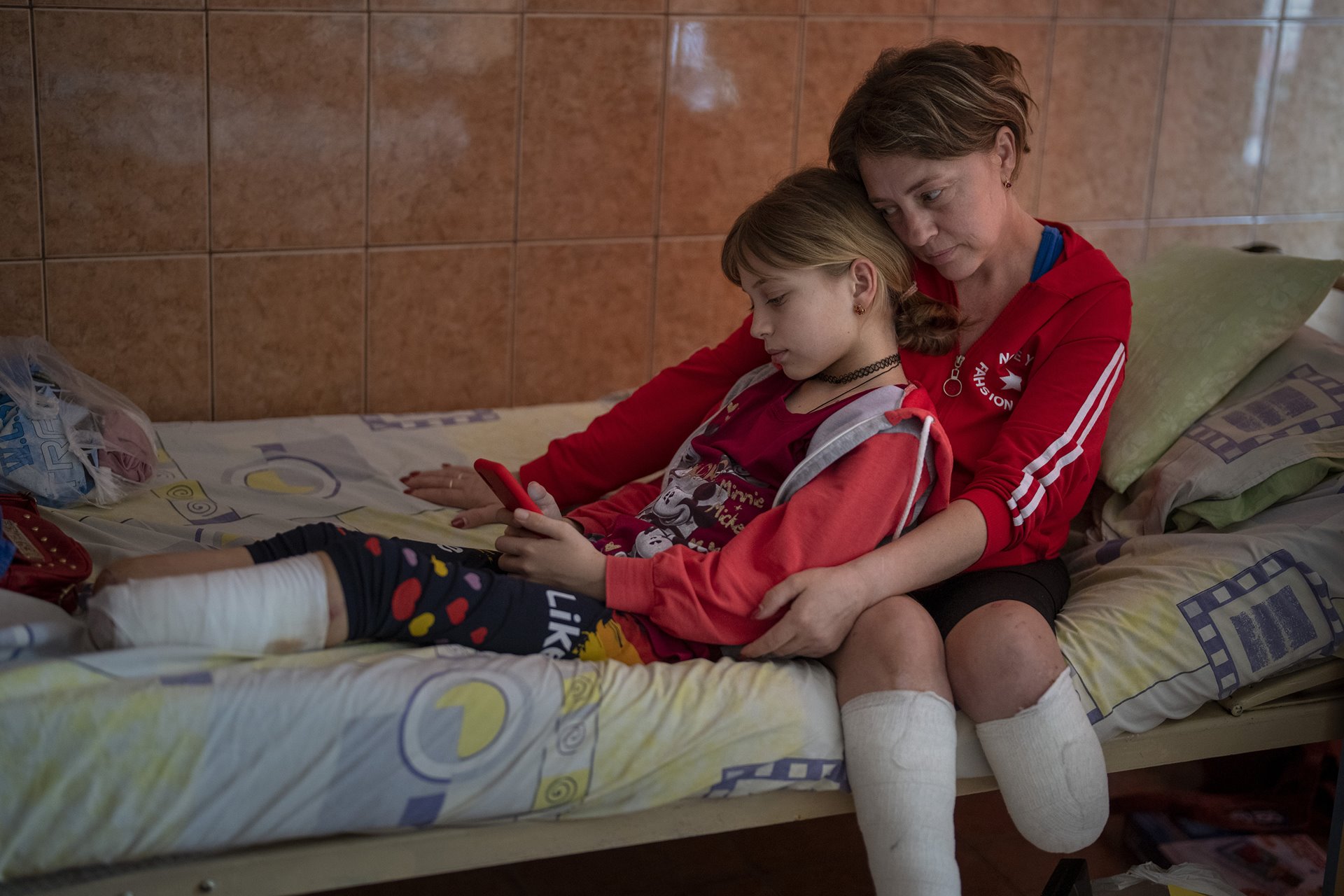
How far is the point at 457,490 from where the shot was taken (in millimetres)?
1849

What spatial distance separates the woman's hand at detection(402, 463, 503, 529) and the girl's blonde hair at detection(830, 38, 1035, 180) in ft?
2.24

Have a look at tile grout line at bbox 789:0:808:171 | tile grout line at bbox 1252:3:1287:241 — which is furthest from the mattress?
tile grout line at bbox 1252:3:1287:241

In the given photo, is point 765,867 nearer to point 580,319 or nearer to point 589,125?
point 580,319

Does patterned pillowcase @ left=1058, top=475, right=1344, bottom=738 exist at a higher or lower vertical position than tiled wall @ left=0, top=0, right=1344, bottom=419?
lower

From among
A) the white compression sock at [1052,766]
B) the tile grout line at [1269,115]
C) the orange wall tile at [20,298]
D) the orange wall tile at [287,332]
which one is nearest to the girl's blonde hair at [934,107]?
the white compression sock at [1052,766]

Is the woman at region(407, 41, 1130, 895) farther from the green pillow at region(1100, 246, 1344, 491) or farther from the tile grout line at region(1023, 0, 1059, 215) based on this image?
the tile grout line at region(1023, 0, 1059, 215)

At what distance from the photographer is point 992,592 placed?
1.50 meters

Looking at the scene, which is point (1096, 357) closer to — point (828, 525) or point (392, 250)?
point (828, 525)

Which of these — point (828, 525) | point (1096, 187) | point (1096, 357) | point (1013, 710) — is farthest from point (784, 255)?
point (1096, 187)

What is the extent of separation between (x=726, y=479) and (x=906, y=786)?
0.44m

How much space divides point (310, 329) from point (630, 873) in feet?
3.69

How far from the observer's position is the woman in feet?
4.38

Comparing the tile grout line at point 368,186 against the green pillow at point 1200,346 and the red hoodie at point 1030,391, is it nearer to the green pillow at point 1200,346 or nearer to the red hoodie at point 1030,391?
the red hoodie at point 1030,391

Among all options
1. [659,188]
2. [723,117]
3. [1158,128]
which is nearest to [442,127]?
[659,188]
